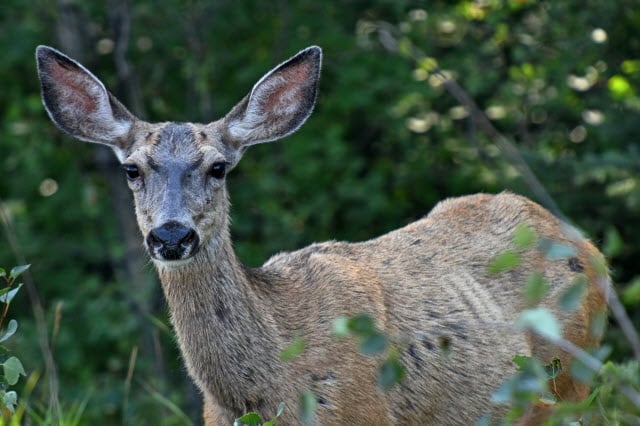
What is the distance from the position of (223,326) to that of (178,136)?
3.09ft

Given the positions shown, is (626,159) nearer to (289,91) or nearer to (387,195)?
Result: (289,91)

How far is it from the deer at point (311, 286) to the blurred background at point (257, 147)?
3.10m

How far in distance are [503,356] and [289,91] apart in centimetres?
165

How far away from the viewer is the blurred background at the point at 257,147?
9750 millimetres

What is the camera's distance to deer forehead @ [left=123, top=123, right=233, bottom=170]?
5586mm

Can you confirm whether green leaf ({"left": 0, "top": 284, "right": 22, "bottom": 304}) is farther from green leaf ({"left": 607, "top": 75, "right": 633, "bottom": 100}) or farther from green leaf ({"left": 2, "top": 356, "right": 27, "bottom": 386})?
green leaf ({"left": 607, "top": 75, "right": 633, "bottom": 100})

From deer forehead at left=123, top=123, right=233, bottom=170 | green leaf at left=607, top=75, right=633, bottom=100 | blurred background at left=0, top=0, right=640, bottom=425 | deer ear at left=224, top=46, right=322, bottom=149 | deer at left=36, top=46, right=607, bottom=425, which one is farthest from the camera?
blurred background at left=0, top=0, right=640, bottom=425

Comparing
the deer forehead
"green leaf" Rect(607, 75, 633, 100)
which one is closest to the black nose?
the deer forehead

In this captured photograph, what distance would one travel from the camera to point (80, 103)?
20.1 ft

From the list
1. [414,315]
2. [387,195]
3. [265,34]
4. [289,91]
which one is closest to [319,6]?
[265,34]

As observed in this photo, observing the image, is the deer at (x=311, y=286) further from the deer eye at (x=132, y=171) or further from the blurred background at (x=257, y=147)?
the blurred background at (x=257, y=147)

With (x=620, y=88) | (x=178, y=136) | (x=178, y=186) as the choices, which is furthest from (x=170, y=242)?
(x=620, y=88)

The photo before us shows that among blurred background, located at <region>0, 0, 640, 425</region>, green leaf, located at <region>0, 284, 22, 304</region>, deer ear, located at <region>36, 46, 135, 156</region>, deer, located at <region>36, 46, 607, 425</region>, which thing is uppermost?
deer ear, located at <region>36, 46, 135, 156</region>

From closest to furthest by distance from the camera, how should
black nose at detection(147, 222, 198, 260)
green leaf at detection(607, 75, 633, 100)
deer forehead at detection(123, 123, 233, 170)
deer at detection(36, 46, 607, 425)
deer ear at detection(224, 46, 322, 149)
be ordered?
black nose at detection(147, 222, 198, 260)
deer at detection(36, 46, 607, 425)
deer forehead at detection(123, 123, 233, 170)
deer ear at detection(224, 46, 322, 149)
green leaf at detection(607, 75, 633, 100)
